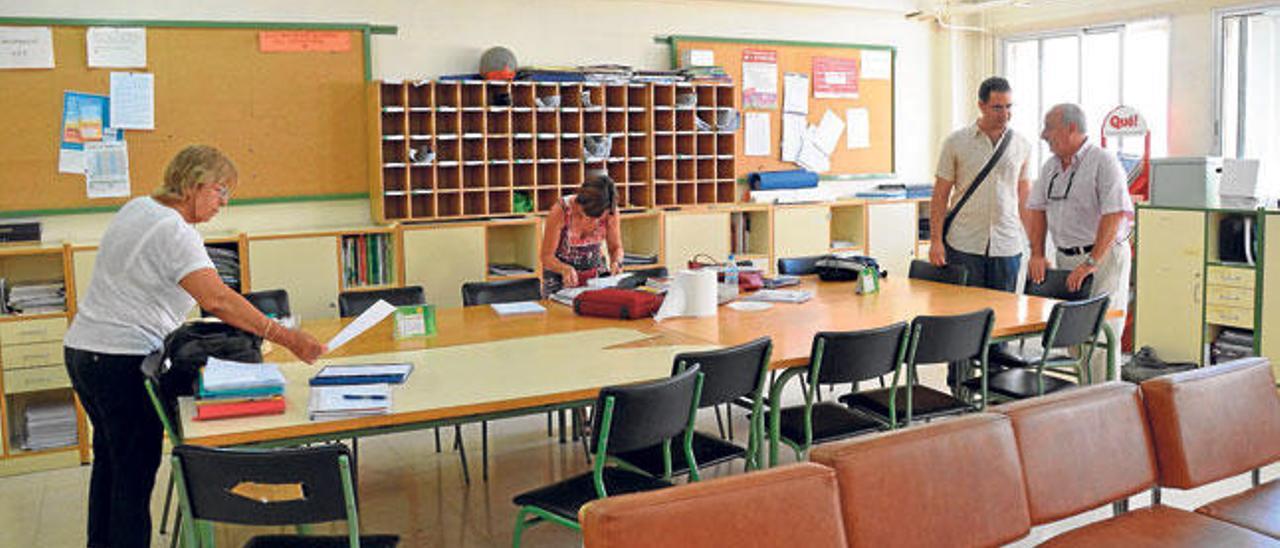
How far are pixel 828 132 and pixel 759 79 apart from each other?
0.77 metres

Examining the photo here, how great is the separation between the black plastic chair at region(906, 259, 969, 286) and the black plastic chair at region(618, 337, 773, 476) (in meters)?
Result: 2.21

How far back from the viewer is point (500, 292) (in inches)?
225

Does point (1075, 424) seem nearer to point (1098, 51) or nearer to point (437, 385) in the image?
point (437, 385)

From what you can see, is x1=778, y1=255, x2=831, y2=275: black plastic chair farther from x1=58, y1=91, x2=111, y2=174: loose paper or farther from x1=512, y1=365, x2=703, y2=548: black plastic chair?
x1=58, y1=91, x2=111, y2=174: loose paper

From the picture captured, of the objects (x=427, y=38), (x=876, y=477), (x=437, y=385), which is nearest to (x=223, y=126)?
(x=427, y=38)

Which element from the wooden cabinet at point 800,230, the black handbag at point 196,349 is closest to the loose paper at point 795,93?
the wooden cabinet at point 800,230

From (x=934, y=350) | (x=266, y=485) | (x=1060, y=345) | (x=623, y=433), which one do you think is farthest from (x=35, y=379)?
(x=1060, y=345)

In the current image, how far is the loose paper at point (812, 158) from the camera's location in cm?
854

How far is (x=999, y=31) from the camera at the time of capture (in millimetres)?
8953

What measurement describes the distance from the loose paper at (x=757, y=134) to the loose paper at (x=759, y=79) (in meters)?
0.08

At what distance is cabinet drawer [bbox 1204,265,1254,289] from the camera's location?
6.63 meters

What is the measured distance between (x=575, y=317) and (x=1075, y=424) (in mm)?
2350

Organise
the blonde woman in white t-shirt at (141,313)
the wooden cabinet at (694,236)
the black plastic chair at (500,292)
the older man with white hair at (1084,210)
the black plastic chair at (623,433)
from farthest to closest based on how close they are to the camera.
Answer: the wooden cabinet at (694,236), the older man with white hair at (1084,210), the black plastic chair at (500,292), the blonde woman in white t-shirt at (141,313), the black plastic chair at (623,433)

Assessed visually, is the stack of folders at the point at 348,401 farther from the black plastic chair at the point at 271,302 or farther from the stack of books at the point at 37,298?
the stack of books at the point at 37,298
